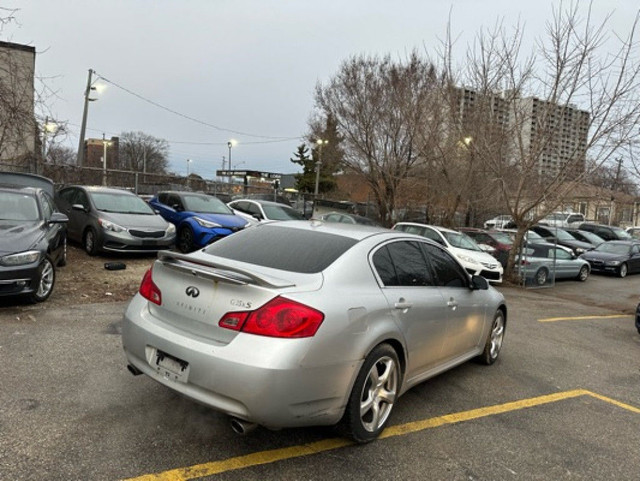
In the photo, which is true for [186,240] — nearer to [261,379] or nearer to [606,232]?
[261,379]

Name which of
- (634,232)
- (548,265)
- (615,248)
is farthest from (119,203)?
(634,232)

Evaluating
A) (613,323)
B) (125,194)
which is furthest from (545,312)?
(125,194)

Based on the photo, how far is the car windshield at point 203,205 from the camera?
12414 millimetres

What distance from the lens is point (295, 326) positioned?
2.78 meters

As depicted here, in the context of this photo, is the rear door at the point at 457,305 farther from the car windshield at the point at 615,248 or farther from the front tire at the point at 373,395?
the car windshield at the point at 615,248

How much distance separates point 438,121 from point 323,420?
15.0 metres

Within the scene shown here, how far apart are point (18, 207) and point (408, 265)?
6.00m

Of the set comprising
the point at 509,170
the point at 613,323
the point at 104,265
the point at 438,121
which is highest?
the point at 438,121

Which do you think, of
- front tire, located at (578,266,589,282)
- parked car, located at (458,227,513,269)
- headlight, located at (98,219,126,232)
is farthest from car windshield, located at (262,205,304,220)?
front tire, located at (578,266,589,282)

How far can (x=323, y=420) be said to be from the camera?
2.93 metres

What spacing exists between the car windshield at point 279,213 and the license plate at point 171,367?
10620 mm

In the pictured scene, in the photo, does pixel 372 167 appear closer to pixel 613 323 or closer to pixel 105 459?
pixel 613 323

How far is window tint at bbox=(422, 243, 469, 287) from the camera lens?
4.31 meters

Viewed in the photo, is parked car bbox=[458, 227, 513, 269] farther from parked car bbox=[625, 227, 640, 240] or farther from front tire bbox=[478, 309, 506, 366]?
parked car bbox=[625, 227, 640, 240]
